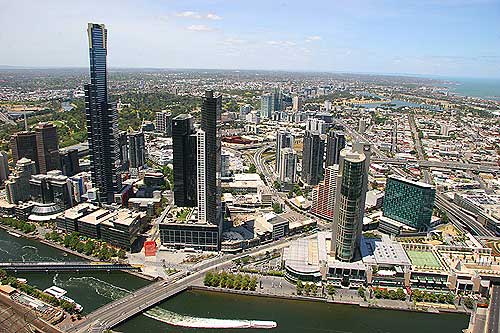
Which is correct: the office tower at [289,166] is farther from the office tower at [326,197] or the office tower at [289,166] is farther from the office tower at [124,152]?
the office tower at [124,152]

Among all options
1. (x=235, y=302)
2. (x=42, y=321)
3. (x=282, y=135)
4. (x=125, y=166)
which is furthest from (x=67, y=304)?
(x=282, y=135)

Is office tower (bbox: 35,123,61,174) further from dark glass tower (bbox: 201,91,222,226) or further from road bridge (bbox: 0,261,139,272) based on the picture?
dark glass tower (bbox: 201,91,222,226)

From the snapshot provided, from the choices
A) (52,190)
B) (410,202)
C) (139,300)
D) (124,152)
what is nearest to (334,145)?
(410,202)

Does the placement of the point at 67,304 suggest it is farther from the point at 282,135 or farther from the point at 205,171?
the point at 282,135

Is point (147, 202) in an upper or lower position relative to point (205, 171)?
lower

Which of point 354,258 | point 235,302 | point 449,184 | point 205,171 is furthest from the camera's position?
point 449,184

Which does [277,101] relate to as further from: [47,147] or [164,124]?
[47,147]
